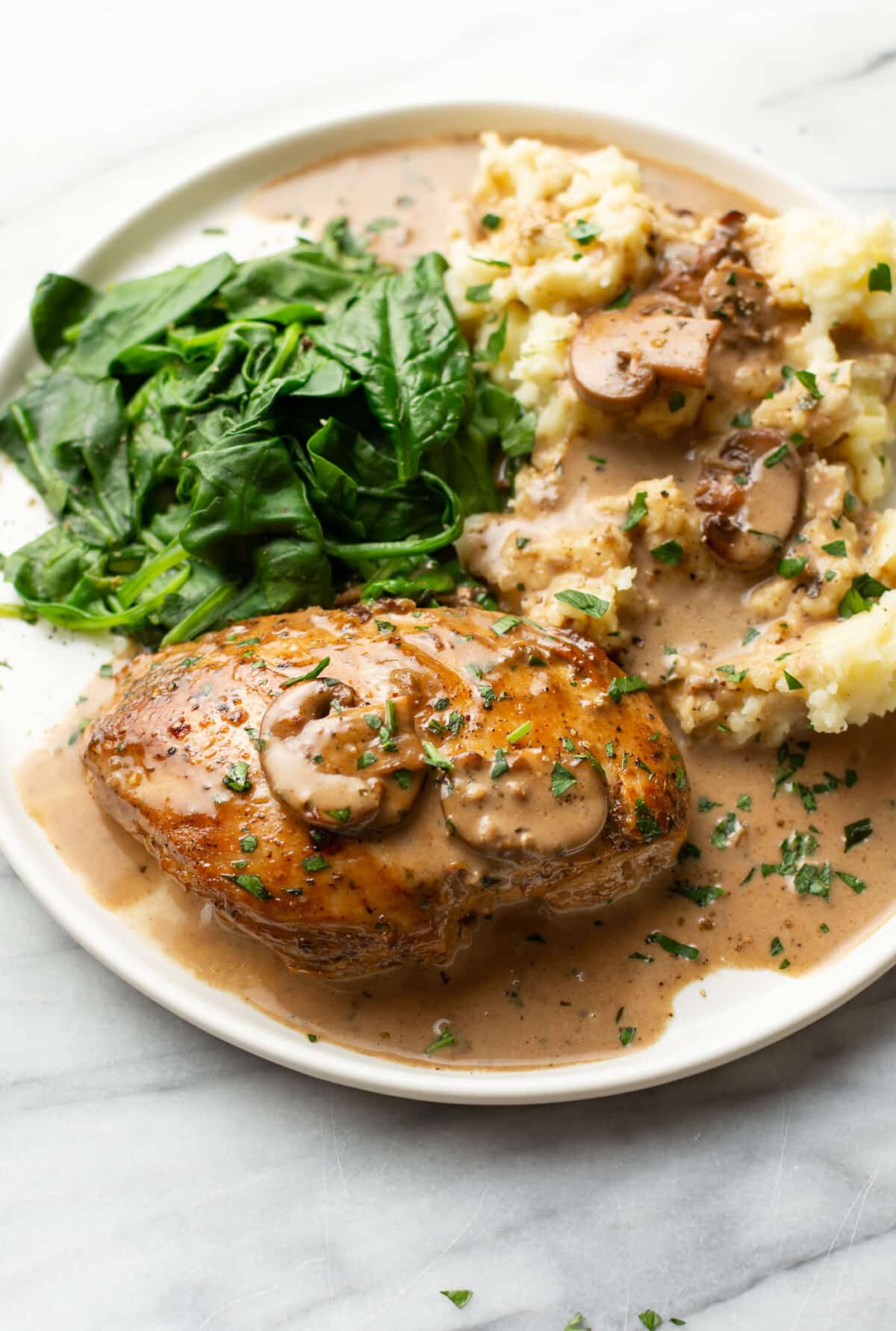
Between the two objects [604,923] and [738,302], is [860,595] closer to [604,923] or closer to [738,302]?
[738,302]

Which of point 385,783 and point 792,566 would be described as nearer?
point 385,783

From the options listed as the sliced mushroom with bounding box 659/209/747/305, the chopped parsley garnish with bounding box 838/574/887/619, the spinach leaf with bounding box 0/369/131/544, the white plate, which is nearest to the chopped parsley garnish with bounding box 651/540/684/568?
the chopped parsley garnish with bounding box 838/574/887/619

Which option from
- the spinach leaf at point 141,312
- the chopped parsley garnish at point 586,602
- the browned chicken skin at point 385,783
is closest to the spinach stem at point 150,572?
the browned chicken skin at point 385,783

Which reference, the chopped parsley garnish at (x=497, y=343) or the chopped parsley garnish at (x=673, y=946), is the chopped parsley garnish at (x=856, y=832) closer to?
the chopped parsley garnish at (x=673, y=946)

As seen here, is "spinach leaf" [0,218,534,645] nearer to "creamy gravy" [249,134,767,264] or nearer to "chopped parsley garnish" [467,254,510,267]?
"chopped parsley garnish" [467,254,510,267]

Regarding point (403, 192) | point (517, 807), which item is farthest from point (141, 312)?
point (517, 807)

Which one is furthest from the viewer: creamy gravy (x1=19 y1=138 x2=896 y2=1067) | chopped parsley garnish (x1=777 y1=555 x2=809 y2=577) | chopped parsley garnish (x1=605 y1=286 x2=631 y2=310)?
chopped parsley garnish (x1=605 y1=286 x2=631 y2=310)
